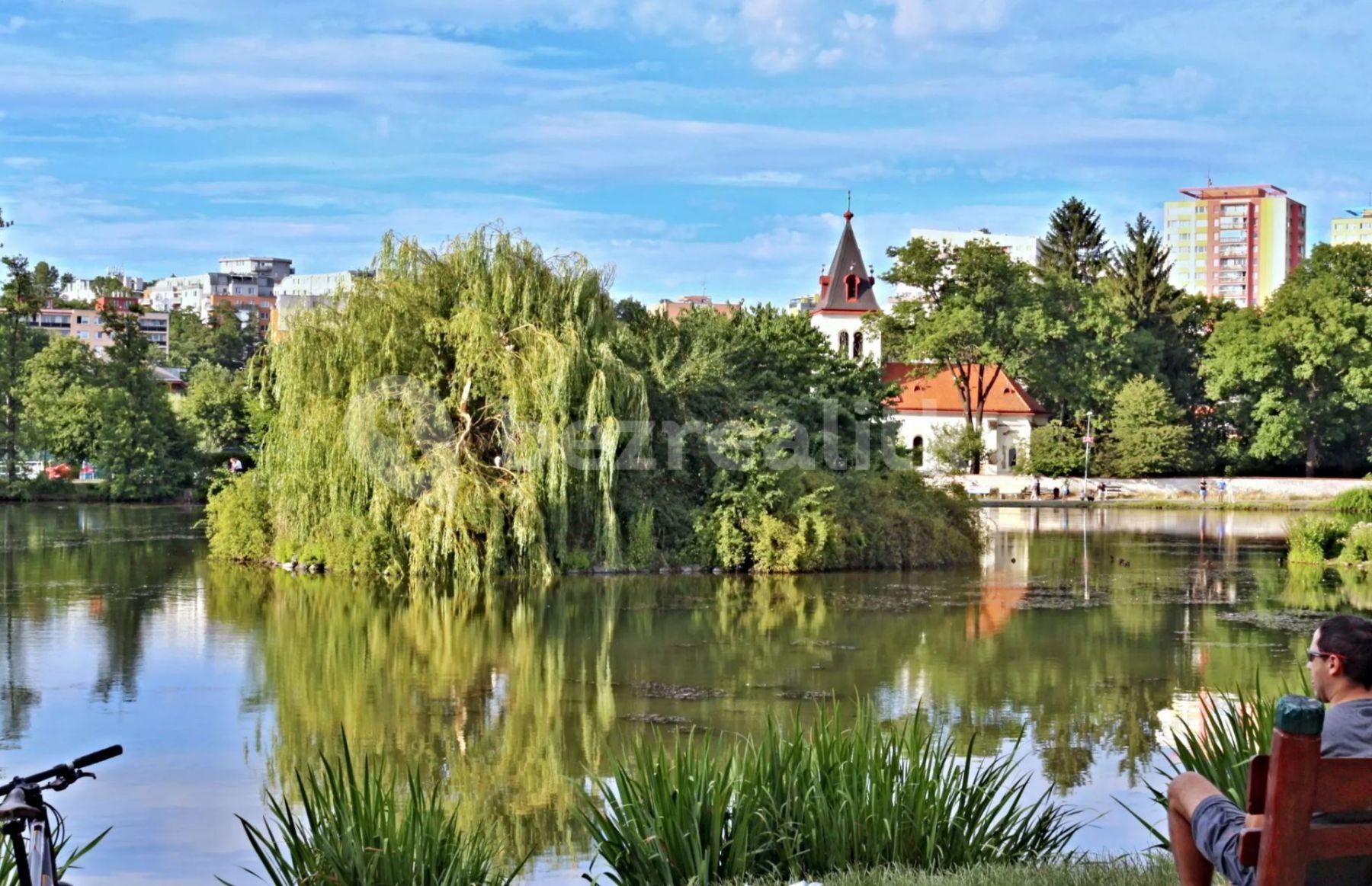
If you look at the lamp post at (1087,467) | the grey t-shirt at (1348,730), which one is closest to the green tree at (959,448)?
→ the lamp post at (1087,467)

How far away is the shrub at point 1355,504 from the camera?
114 ft

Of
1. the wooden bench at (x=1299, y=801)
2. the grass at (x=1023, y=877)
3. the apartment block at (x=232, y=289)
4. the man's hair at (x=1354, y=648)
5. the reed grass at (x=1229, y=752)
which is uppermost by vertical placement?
the apartment block at (x=232, y=289)

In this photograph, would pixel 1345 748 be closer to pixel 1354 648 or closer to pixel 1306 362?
pixel 1354 648

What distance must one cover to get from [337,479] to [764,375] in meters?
8.18

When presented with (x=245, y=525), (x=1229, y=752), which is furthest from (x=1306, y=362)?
(x=1229, y=752)

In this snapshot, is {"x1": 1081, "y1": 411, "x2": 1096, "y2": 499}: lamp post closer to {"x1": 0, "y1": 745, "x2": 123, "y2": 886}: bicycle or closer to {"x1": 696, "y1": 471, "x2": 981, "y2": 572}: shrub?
{"x1": 696, "y1": 471, "x2": 981, "y2": 572}: shrub

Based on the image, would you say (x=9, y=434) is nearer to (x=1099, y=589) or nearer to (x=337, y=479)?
(x=337, y=479)

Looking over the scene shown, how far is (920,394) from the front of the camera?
211 feet

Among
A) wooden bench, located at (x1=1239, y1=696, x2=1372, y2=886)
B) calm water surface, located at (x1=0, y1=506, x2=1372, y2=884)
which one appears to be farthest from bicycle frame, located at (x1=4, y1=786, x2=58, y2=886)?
calm water surface, located at (x1=0, y1=506, x2=1372, y2=884)

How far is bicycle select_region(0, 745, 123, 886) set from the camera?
4152mm

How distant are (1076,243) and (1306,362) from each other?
49.5 ft

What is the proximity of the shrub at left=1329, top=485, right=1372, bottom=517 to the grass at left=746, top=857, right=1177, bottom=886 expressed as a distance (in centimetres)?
2910

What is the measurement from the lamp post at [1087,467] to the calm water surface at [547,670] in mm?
27035

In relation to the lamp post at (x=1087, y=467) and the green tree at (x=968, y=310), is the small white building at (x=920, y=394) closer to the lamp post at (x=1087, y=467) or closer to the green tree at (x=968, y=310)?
the lamp post at (x=1087, y=467)
